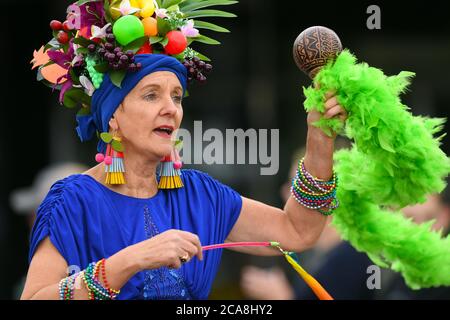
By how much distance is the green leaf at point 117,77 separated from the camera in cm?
359

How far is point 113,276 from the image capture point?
3309mm

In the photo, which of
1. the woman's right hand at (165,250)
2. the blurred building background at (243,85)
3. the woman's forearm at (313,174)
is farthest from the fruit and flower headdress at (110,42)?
the blurred building background at (243,85)

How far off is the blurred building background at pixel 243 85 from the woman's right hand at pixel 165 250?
460 cm

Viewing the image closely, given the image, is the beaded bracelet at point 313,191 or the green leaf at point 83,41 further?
the beaded bracelet at point 313,191

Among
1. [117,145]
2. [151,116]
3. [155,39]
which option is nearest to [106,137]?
[117,145]

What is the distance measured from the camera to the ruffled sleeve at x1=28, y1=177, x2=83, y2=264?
3.44 m

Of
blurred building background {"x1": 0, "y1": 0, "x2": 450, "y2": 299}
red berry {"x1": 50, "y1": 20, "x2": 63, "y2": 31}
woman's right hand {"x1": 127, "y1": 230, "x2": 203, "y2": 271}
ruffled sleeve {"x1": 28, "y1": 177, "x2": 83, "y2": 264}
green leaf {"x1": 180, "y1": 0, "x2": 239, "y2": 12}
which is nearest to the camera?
woman's right hand {"x1": 127, "y1": 230, "x2": 203, "y2": 271}

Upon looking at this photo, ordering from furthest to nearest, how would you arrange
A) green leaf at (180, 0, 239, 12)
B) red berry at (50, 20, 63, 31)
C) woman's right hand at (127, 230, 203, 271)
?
green leaf at (180, 0, 239, 12) → red berry at (50, 20, 63, 31) → woman's right hand at (127, 230, 203, 271)

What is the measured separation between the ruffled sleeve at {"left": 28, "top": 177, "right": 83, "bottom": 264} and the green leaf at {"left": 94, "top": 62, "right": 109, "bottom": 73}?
0.44 metres

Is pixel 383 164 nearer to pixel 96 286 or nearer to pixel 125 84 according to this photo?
pixel 125 84

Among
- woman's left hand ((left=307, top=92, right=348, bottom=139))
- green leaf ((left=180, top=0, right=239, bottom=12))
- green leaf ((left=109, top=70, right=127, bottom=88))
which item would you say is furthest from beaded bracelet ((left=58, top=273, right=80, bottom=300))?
green leaf ((left=180, top=0, right=239, bottom=12))

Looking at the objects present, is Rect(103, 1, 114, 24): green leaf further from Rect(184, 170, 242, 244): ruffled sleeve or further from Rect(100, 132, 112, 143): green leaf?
Rect(184, 170, 242, 244): ruffled sleeve

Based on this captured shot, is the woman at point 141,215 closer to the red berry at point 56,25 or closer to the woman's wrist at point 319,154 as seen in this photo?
the woman's wrist at point 319,154

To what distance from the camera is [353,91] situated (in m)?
3.58
